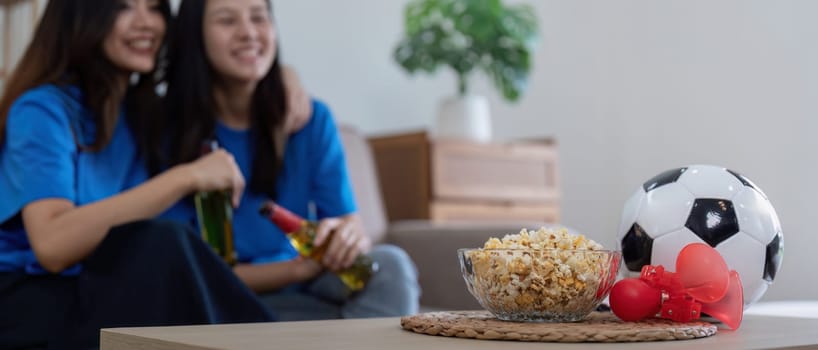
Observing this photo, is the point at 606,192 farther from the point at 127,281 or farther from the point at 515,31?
the point at 127,281

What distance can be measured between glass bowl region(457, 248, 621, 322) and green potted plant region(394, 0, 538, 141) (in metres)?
2.04

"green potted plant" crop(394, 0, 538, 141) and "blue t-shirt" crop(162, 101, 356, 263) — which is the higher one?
"green potted plant" crop(394, 0, 538, 141)

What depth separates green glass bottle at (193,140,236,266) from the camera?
1553 mm

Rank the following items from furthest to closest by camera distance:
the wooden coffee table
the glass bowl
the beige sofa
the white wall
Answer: the white wall
the beige sofa
the glass bowl
the wooden coffee table

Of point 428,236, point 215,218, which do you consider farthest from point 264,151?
point 428,236

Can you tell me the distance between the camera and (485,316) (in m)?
1.02

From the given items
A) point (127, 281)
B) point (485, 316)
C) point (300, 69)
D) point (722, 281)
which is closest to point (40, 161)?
point (127, 281)

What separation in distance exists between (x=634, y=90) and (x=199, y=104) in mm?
2077

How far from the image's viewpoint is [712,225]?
105 centimetres

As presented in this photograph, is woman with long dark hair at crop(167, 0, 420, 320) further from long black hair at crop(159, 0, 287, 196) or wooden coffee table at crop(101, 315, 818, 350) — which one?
wooden coffee table at crop(101, 315, 818, 350)

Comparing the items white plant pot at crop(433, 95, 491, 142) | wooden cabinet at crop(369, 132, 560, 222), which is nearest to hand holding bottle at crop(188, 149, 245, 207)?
wooden cabinet at crop(369, 132, 560, 222)

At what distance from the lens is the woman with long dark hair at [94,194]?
130 centimetres

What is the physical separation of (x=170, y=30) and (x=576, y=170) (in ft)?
7.01

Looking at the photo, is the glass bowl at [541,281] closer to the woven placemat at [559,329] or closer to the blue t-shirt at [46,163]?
the woven placemat at [559,329]
